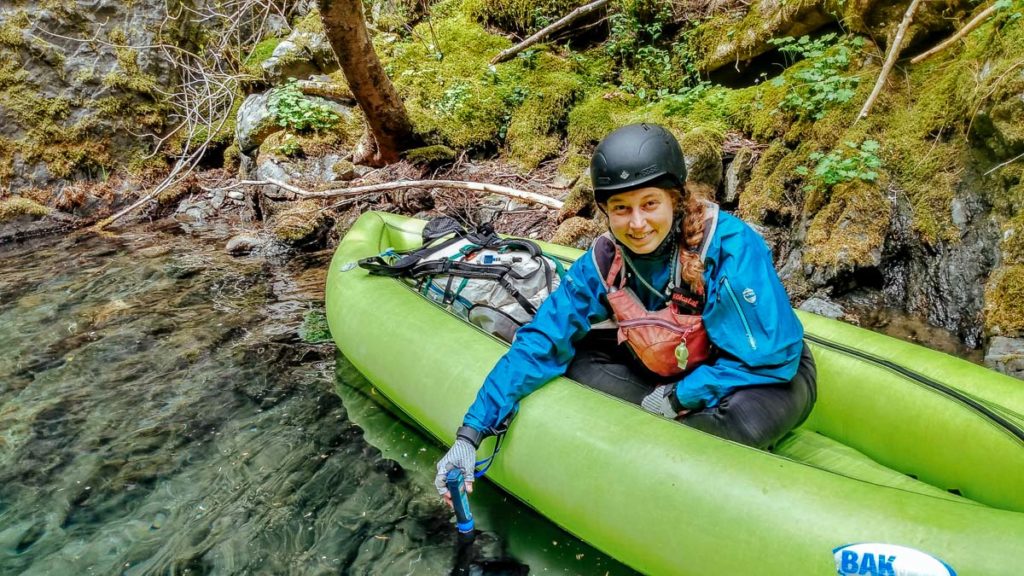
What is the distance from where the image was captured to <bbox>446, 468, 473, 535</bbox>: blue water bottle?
7.04 feet

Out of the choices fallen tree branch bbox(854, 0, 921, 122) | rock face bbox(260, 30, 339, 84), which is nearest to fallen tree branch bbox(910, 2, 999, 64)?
fallen tree branch bbox(854, 0, 921, 122)

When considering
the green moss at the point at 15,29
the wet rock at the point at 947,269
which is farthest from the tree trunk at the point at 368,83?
the green moss at the point at 15,29

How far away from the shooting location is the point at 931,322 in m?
3.61

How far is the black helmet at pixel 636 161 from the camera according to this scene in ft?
6.79

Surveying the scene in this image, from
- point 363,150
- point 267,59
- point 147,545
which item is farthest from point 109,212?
point 147,545

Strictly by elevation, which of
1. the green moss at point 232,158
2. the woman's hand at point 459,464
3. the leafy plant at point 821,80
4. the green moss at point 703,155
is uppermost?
the leafy plant at point 821,80

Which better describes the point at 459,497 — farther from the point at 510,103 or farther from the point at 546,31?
the point at 546,31

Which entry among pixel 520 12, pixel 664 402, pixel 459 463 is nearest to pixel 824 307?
pixel 664 402

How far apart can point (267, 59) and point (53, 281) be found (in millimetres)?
4376

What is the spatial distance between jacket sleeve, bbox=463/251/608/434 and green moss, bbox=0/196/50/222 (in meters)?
7.84

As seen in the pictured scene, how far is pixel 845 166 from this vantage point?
161 inches

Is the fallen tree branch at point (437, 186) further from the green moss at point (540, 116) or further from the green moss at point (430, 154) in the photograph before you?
the green moss at point (540, 116)

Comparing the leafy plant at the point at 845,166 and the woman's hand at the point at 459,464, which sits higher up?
the leafy plant at the point at 845,166

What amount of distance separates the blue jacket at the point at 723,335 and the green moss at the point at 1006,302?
5.58ft
